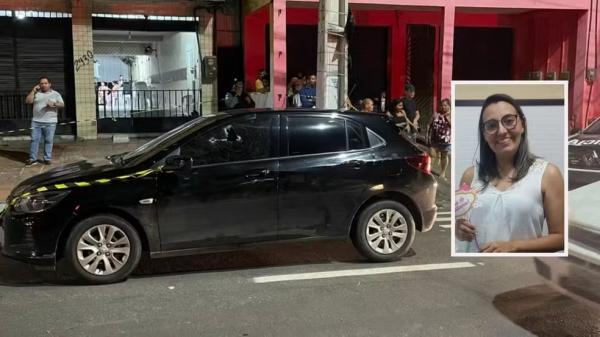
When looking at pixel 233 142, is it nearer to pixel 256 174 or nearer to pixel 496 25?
pixel 256 174

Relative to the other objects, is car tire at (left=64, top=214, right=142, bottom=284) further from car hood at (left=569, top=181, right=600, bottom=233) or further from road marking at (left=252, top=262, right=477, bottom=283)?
car hood at (left=569, top=181, right=600, bottom=233)

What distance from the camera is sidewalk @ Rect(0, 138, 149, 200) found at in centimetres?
1092

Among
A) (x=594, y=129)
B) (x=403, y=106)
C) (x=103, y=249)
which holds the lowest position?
(x=103, y=249)

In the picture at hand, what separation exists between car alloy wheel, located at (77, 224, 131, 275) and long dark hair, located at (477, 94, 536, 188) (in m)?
3.23

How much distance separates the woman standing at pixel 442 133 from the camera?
10641mm

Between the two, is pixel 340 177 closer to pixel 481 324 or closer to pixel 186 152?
pixel 186 152

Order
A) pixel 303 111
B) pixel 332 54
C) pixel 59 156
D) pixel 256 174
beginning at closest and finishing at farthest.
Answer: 1. pixel 256 174
2. pixel 303 111
3. pixel 332 54
4. pixel 59 156

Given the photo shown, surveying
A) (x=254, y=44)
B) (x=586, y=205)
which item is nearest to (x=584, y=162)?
(x=586, y=205)

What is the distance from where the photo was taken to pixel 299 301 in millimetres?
5047

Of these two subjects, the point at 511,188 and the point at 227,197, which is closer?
the point at 511,188

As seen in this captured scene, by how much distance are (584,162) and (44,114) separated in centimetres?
1010

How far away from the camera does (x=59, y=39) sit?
14234 mm

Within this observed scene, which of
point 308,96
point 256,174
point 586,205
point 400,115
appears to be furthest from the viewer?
point 308,96

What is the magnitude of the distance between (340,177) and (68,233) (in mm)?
2476
